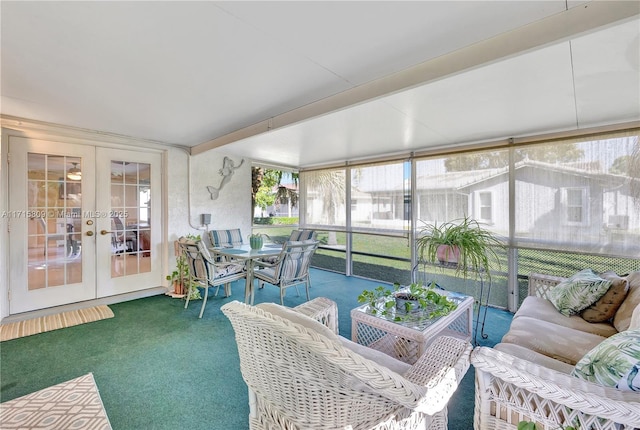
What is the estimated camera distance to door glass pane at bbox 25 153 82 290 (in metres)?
3.38

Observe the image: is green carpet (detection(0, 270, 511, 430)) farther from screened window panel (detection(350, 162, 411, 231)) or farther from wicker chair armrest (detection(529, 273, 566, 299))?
screened window panel (detection(350, 162, 411, 231))

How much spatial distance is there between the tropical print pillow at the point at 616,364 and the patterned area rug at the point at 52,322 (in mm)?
4359

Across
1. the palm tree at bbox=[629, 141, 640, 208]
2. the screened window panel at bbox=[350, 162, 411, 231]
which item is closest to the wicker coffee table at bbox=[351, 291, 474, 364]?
the palm tree at bbox=[629, 141, 640, 208]

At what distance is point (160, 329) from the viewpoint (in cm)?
306

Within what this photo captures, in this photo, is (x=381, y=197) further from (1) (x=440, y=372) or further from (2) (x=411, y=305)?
(1) (x=440, y=372)

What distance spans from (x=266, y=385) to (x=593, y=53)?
2.64 meters

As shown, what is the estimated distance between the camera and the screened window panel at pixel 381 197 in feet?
15.8

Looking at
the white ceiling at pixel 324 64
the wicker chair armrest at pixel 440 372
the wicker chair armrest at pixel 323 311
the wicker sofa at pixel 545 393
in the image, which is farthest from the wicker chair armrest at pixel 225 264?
the wicker sofa at pixel 545 393

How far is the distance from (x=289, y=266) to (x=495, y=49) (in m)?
2.91

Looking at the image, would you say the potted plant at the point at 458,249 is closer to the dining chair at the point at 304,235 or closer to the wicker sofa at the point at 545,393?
Result: the wicker sofa at the point at 545,393

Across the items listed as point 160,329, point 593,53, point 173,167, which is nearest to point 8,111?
point 173,167

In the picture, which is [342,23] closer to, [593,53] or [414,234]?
[593,53]

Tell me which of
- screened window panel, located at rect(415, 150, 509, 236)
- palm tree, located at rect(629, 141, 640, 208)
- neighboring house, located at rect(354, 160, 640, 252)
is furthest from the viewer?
screened window panel, located at rect(415, 150, 509, 236)

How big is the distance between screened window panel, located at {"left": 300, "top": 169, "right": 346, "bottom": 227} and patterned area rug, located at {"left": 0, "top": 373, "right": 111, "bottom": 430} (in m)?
4.52
